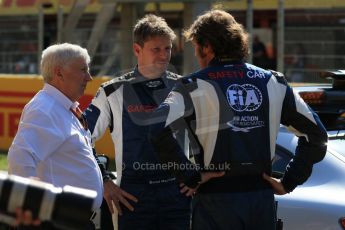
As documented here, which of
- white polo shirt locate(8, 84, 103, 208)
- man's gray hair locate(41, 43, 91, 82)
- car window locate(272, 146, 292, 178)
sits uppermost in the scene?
man's gray hair locate(41, 43, 91, 82)

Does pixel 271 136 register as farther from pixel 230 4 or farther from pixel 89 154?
pixel 230 4

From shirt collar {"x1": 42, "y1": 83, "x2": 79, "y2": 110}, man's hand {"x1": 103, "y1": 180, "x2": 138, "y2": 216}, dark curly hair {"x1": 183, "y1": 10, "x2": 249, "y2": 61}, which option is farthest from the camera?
man's hand {"x1": 103, "y1": 180, "x2": 138, "y2": 216}

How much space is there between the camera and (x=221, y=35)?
3.46 meters

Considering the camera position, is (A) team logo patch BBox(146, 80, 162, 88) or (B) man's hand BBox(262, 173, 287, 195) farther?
(A) team logo patch BBox(146, 80, 162, 88)

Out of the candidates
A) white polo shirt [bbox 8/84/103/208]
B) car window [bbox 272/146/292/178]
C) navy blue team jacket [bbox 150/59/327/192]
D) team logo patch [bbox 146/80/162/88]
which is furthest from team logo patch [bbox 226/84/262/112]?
car window [bbox 272/146/292/178]

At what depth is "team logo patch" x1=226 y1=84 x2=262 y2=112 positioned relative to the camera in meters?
3.40

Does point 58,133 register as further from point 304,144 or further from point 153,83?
point 304,144

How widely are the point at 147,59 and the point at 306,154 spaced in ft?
3.93

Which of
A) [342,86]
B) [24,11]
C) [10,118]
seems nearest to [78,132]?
[342,86]

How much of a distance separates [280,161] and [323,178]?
0.95 feet

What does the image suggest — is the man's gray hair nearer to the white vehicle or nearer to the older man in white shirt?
the older man in white shirt

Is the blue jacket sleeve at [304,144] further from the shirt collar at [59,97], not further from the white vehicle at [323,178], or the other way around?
the shirt collar at [59,97]

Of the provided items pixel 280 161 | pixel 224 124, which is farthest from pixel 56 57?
pixel 280 161

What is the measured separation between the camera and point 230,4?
13.3 meters
